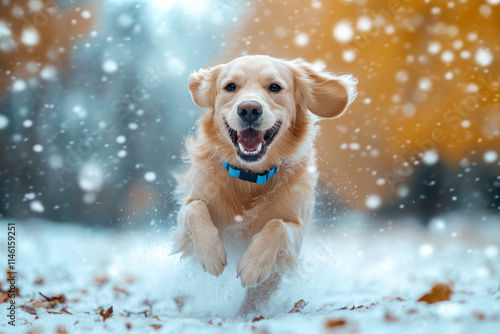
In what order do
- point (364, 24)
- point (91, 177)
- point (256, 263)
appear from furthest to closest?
point (91, 177), point (364, 24), point (256, 263)

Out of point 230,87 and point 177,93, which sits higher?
point 177,93

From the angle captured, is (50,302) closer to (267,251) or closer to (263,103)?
(267,251)

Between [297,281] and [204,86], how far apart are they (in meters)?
1.51

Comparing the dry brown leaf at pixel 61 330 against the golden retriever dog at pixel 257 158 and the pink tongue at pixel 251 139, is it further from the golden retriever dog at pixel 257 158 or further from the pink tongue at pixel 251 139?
the pink tongue at pixel 251 139

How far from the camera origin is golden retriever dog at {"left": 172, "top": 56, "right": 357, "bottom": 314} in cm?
214

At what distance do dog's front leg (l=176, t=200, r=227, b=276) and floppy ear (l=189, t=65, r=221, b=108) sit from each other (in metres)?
0.74

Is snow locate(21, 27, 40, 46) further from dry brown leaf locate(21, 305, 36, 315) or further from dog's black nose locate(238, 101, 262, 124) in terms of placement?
dog's black nose locate(238, 101, 262, 124)

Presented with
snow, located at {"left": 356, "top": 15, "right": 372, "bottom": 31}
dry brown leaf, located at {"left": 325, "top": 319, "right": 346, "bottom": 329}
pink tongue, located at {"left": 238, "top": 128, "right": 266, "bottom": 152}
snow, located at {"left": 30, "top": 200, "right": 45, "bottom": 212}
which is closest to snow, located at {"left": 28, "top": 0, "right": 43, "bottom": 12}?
snow, located at {"left": 30, "top": 200, "right": 45, "bottom": 212}

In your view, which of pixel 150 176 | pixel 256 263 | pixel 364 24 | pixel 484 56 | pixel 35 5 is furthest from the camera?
pixel 484 56

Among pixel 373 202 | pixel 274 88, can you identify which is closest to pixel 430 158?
pixel 373 202

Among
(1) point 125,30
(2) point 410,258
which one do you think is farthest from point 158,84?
(2) point 410,258

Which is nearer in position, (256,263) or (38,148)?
(256,263)

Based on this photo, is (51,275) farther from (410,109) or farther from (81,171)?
(410,109)

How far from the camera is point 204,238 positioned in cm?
207
